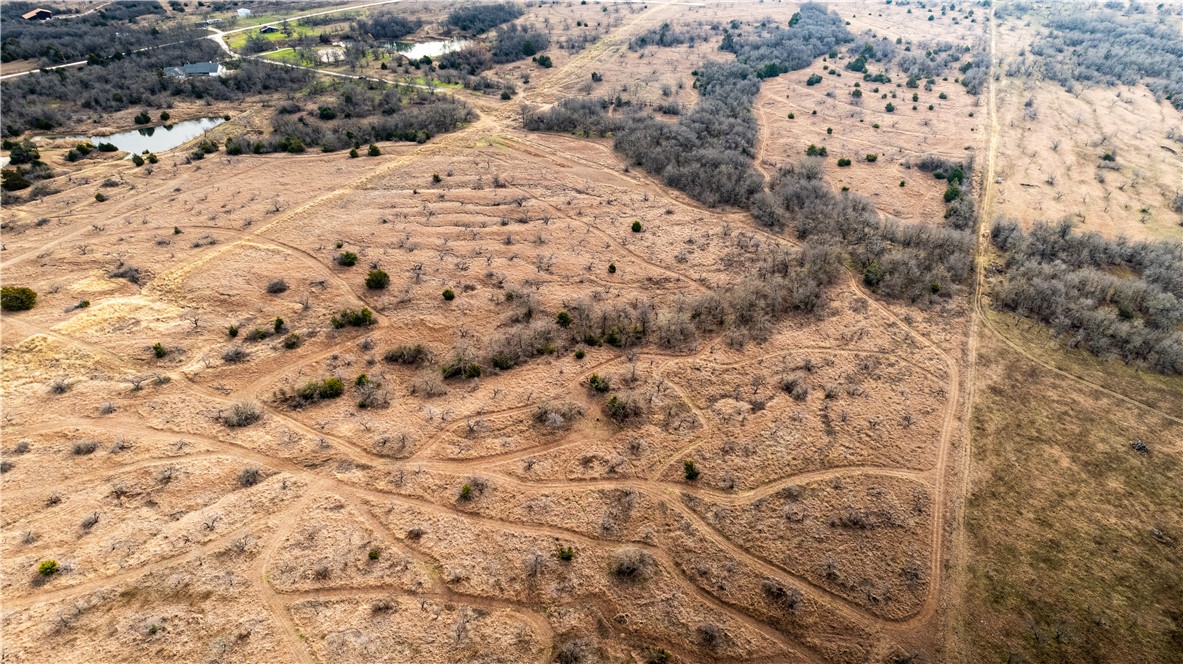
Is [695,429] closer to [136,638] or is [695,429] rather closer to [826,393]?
[826,393]

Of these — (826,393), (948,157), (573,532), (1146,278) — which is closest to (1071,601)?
(826,393)

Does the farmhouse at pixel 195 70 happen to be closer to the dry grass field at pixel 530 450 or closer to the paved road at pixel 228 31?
the paved road at pixel 228 31

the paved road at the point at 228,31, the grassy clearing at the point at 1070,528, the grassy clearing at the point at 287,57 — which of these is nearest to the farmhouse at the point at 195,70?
→ the grassy clearing at the point at 287,57

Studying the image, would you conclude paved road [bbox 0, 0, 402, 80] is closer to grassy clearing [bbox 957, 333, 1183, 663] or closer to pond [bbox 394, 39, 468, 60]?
pond [bbox 394, 39, 468, 60]

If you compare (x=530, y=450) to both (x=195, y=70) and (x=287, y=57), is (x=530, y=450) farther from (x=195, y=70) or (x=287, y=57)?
(x=287, y=57)

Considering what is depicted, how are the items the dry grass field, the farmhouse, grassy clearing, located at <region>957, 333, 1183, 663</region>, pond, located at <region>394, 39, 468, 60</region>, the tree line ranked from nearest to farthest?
the dry grass field
grassy clearing, located at <region>957, 333, 1183, 663</region>
the tree line
the farmhouse
pond, located at <region>394, 39, 468, 60</region>

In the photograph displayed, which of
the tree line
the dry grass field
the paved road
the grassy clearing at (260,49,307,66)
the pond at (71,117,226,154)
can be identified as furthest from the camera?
the grassy clearing at (260,49,307,66)

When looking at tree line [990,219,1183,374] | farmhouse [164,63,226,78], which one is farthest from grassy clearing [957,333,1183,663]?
farmhouse [164,63,226,78]
